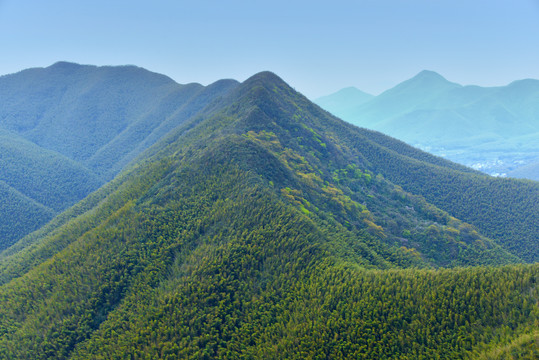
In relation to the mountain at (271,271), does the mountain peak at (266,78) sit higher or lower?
higher

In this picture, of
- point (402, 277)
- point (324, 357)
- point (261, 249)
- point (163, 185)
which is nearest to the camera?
point (324, 357)

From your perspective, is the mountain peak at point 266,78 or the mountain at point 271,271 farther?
the mountain peak at point 266,78

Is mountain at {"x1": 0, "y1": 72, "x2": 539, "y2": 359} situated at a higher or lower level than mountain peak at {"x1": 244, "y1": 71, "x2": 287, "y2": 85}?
lower

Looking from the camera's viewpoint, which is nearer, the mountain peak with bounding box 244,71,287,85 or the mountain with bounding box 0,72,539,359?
the mountain with bounding box 0,72,539,359

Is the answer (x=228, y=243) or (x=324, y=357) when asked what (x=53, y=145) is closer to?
(x=228, y=243)

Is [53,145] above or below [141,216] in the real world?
above

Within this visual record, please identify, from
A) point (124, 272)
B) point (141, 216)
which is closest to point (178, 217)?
point (141, 216)

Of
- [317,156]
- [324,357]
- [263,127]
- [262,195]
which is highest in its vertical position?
[263,127]

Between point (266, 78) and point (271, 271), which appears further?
point (266, 78)
